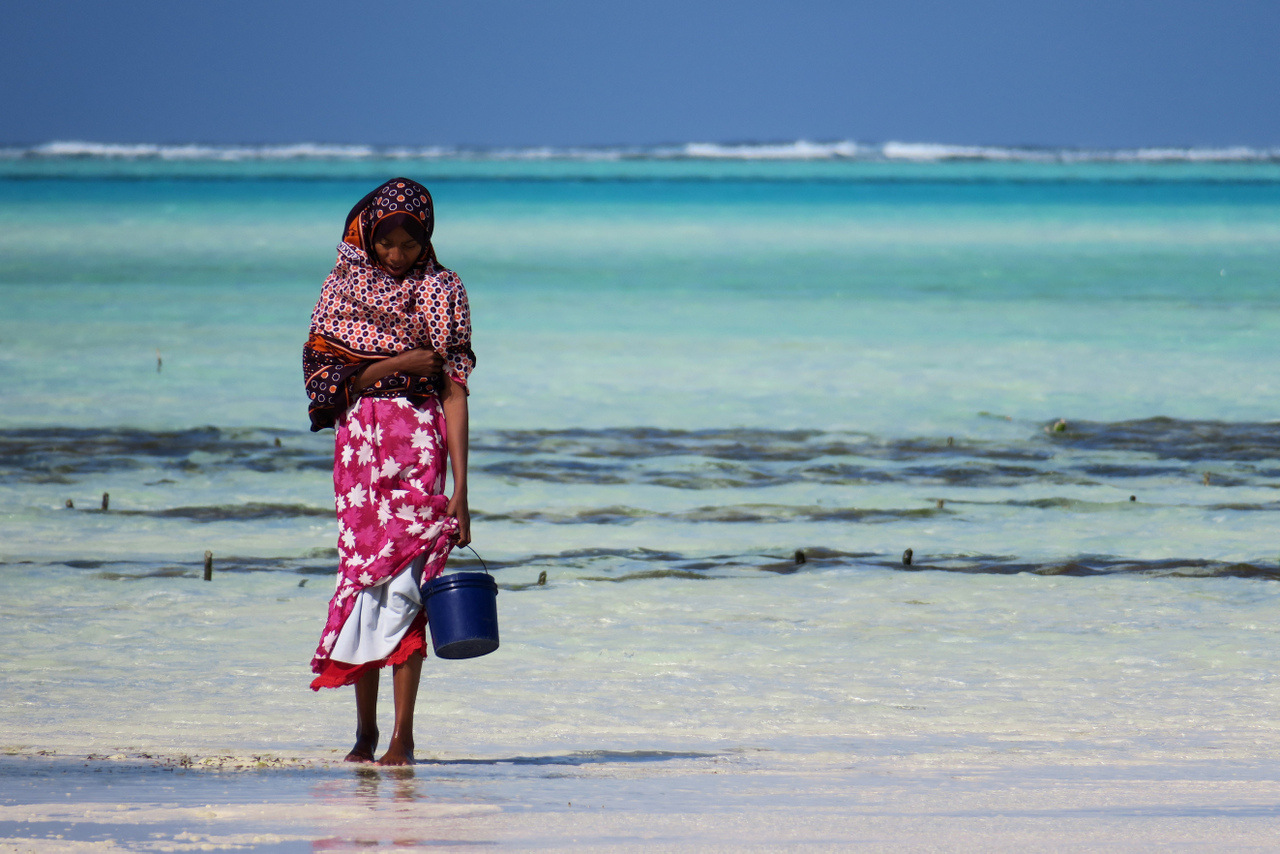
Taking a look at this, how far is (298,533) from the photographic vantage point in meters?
8.01

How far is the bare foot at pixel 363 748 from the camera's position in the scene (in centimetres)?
446

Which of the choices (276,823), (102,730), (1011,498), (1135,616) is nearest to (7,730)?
(102,730)

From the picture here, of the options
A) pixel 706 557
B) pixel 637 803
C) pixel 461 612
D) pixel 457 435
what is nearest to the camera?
pixel 637 803

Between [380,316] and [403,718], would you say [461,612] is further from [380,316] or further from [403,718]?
[380,316]

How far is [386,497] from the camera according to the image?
436 cm

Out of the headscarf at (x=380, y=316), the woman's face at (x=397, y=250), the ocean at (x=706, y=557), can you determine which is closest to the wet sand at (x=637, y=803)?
the ocean at (x=706, y=557)

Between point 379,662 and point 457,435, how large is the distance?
61cm

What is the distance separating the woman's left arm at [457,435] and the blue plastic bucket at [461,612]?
111 millimetres

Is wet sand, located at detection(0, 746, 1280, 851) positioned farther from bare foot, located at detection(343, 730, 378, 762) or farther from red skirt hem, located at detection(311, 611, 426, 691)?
red skirt hem, located at detection(311, 611, 426, 691)

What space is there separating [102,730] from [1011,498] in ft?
17.4

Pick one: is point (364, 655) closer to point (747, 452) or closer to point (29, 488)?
point (29, 488)

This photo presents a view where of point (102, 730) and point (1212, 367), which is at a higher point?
point (1212, 367)

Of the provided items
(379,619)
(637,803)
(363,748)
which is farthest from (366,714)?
(637,803)

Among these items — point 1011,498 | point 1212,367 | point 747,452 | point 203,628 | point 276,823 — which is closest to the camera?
point 276,823
